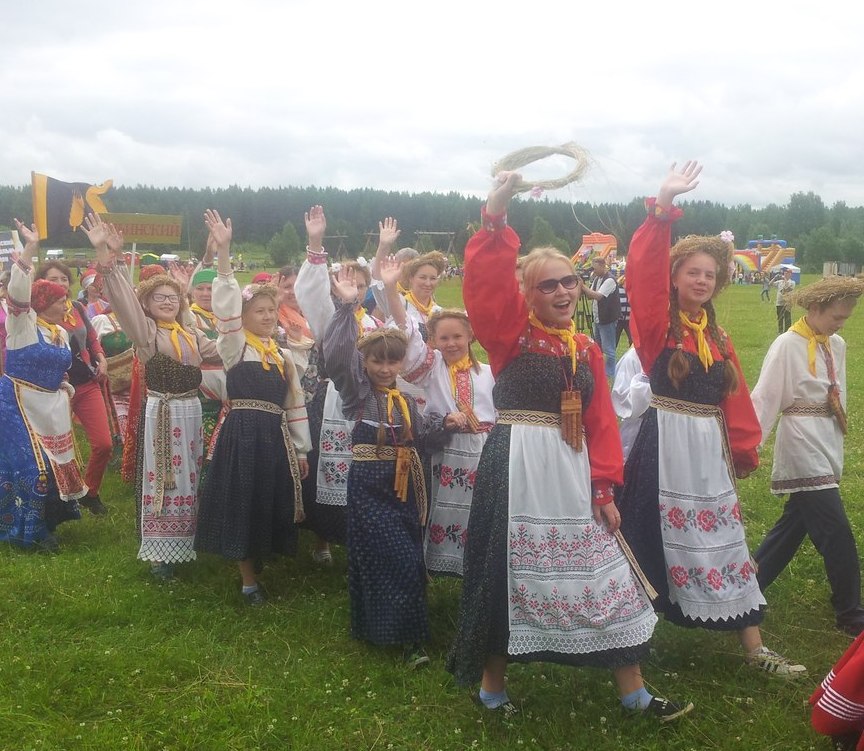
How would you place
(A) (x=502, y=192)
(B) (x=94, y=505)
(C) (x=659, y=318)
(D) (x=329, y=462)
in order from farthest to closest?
1. (B) (x=94, y=505)
2. (D) (x=329, y=462)
3. (C) (x=659, y=318)
4. (A) (x=502, y=192)

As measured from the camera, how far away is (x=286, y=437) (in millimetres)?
4699

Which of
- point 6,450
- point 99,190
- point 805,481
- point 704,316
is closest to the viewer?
point 704,316

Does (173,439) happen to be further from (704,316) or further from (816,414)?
(816,414)

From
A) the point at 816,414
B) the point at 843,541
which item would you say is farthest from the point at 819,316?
the point at 843,541

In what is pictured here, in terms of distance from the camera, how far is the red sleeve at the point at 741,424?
374cm

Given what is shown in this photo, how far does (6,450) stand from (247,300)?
224 cm

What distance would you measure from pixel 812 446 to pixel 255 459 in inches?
117

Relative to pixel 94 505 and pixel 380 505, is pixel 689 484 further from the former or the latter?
pixel 94 505

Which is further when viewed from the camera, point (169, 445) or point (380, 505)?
point (169, 445)

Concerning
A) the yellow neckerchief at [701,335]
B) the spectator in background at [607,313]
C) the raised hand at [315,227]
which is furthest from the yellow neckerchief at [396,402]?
the spectator in background at [607,313]

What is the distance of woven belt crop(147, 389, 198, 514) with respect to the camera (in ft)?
15.7

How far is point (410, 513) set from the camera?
4.02 meters

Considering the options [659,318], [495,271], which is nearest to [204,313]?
[495,271]

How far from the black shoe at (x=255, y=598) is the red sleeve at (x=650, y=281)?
2545mm
